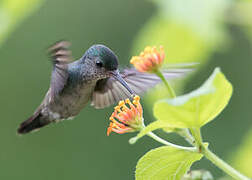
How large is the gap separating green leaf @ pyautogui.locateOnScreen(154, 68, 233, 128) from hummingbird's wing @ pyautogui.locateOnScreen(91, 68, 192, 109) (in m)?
0.83

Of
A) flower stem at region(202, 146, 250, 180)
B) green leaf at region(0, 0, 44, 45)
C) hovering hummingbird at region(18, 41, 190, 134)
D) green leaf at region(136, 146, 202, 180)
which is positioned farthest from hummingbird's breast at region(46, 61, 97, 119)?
flower stem at region(202, 146, 250, 180)

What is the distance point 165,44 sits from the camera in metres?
2.61

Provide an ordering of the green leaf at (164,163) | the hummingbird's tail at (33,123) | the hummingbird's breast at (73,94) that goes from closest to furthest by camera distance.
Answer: the green leaf at (164,163), the hummingbird's breast at (73,94), the hummingbird's tail at (33,123)

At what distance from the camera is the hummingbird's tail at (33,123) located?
9.00 ft

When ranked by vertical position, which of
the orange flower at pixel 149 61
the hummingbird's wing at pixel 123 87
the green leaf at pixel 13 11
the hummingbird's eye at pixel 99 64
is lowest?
the orange flower at pixel 149 61

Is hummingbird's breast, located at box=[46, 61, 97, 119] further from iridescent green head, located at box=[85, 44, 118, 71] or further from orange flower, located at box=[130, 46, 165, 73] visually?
orange flower, located at box=[130, 46, 165, 73]

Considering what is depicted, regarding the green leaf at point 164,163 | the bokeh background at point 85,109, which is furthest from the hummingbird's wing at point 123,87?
the bokeh background at point 85,109

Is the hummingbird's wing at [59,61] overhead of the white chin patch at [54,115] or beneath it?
overhead

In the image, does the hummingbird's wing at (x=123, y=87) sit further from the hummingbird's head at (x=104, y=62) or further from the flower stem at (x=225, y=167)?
the flower stem at (x=225, y=167)

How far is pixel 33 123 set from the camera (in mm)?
2797

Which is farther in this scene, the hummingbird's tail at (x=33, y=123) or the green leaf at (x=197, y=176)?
the hummingbird's tail at (x=33, y=123)

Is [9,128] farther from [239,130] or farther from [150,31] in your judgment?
[150,31]

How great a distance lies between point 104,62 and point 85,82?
0.27 metres

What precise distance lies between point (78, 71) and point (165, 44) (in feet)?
1.69
